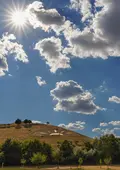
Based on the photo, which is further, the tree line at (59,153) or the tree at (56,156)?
the tree line at (59,153)

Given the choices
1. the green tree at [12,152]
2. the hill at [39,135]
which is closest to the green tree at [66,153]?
the green tree at [12,152]

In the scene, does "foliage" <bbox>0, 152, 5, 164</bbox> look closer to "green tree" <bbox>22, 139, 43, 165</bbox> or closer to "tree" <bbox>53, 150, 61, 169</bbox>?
Answer: "green tree" <bbox>22, 139, 43, 165</bbox>

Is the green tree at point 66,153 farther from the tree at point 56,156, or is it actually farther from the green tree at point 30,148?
the green tree at point 30,148

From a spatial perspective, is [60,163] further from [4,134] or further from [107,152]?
[4,134]

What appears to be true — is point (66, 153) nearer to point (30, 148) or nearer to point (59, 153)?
point (59, 153)

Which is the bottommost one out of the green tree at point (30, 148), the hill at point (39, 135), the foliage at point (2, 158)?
the foliage at point (2, 158)

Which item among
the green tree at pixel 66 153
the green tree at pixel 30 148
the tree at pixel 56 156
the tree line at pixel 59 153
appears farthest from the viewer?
the green tree at pixel 66 153

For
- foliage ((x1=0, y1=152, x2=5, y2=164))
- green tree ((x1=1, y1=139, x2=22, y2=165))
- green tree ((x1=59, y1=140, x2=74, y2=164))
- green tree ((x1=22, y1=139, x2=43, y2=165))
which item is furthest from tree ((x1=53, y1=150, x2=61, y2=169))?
foliage ((x1=0, y1=152, x2=5, y2=164))

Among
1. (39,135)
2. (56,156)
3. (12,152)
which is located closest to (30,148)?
(12,152)

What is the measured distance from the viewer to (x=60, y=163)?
11000 centimetres

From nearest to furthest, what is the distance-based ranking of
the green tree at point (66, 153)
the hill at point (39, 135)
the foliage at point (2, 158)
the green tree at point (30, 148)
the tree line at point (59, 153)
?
1. the foliage at point (2, 158)
2. the tree line at point (59, 153)
3. the green tree at point (30, 148)
4. the green tree at point (66, 153)
5. the hill at point (39, 135)

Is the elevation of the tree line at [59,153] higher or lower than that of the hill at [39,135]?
lower

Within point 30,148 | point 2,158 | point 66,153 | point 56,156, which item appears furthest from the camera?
point 66,153

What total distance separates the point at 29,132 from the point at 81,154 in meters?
77.4
